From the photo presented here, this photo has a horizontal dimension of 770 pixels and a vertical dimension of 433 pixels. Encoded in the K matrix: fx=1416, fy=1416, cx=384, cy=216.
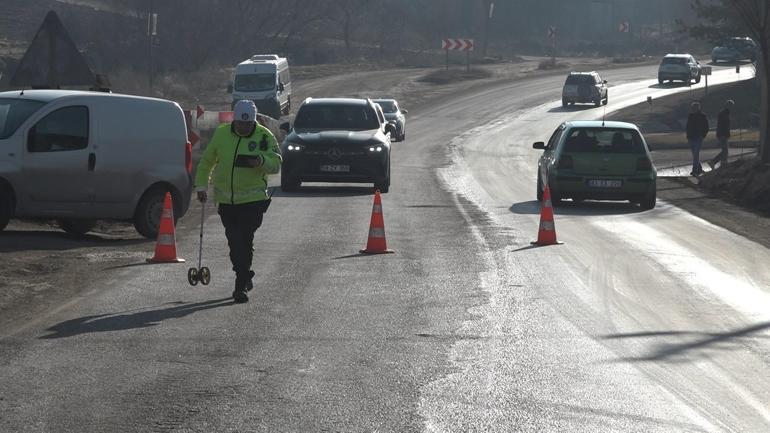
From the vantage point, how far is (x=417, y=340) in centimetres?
1040

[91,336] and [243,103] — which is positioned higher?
[243,103]

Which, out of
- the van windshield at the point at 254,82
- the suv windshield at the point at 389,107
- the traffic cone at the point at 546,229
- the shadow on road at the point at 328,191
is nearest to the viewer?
the traffic cone at the point at 546,229

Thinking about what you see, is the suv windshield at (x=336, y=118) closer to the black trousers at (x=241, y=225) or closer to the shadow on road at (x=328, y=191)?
the shadow on road at (x=328, y=191)

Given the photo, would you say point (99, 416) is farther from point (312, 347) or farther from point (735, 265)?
point (735, 265)

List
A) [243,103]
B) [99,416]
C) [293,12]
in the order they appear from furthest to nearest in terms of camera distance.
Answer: [293,12] → [243,103] → [99,416]

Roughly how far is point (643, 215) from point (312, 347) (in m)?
14.5

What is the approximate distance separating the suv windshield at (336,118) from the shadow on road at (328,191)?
1242mm

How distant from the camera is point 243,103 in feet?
41.7

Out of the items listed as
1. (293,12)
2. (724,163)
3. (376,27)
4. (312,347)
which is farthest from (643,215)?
(376,27)

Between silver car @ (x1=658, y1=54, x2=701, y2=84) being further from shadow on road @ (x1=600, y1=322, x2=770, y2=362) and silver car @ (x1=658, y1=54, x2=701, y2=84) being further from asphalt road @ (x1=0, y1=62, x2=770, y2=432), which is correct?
shadow on road @ (x1=600, y1=322, x2=770, y2=362)

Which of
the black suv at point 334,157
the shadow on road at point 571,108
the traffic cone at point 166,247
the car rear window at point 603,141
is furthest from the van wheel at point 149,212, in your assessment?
the shadow on road at point 571,108

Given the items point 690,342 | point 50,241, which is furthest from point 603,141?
point 690,342

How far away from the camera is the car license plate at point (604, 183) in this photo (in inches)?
981

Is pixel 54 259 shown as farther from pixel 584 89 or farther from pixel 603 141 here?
pixel 584 89
